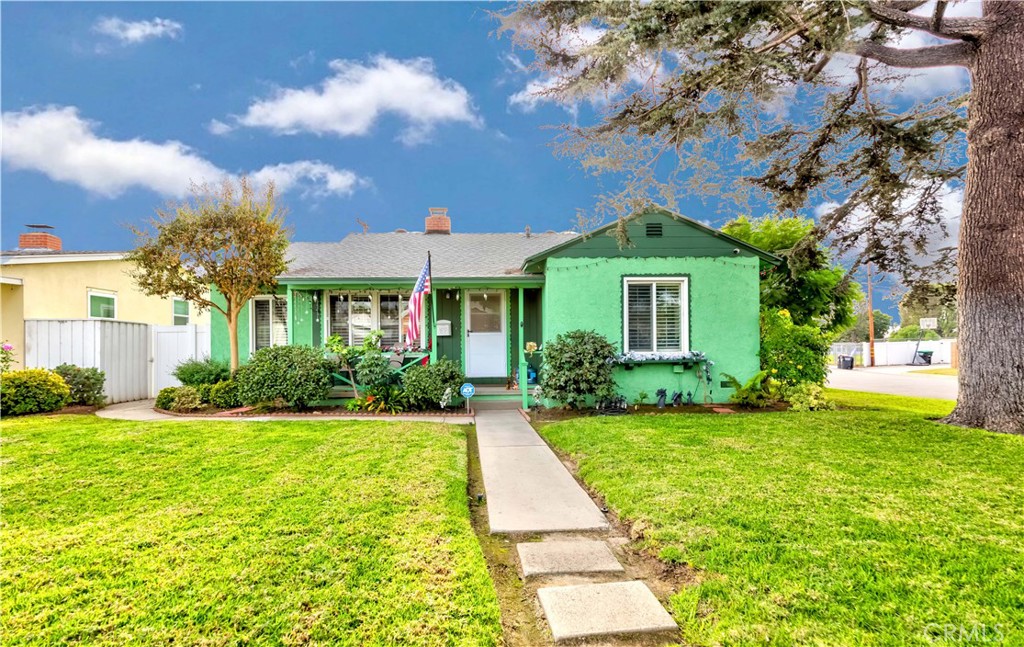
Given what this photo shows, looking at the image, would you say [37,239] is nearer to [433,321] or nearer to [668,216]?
[433,321]

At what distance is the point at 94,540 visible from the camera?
3.23 meters

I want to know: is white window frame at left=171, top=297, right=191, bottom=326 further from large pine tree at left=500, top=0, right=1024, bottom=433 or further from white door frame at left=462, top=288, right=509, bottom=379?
large pine tree at left=500, top=0, right=1024, bottom=433

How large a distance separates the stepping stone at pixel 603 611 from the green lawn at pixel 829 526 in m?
0.16

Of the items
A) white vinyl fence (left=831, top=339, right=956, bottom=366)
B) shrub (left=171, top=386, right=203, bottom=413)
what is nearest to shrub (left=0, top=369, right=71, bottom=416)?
shrub (left=171, top=386, right=203, bottom=413)

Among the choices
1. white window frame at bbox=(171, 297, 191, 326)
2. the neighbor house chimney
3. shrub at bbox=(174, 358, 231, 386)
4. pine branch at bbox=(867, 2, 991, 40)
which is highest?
pine branch at bbox=(867, 2, 991, 40)

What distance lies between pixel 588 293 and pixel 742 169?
165 inches

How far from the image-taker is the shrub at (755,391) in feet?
30.2

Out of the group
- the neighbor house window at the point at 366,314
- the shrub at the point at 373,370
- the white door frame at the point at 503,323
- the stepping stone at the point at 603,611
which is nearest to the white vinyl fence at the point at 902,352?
the white door frame at the point at 503,323

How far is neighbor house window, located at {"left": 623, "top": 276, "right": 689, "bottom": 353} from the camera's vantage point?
31.1 feet

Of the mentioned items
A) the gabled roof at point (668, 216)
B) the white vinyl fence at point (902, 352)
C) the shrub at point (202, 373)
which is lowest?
the white vinyl fence at point (902, 352)

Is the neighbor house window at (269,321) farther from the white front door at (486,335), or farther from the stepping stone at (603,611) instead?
the stepping stone at (603,611)

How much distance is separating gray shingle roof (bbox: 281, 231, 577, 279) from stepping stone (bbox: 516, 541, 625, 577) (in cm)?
760

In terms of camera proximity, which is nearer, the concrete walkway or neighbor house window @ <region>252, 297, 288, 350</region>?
the concrete walkway

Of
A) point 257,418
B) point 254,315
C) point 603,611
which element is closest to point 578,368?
point 257,418
